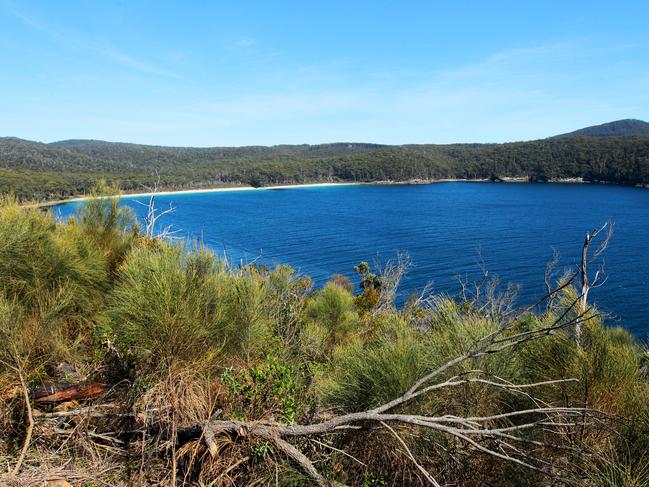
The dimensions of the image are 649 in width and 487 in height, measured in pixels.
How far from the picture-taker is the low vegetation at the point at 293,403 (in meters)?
2.79

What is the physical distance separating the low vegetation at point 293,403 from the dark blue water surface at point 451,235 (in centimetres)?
1004

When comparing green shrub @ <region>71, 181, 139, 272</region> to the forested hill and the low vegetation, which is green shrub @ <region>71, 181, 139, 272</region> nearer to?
the low vegetation

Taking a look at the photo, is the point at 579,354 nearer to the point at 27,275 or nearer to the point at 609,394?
the point at 609,394

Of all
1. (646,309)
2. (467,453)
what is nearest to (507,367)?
(467,453)

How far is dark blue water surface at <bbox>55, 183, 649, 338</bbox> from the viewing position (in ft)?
110

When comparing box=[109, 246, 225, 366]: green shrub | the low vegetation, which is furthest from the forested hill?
the low vegetation

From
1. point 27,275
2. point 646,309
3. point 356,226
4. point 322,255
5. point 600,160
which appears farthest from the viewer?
point 600,160

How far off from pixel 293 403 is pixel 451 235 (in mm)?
53640

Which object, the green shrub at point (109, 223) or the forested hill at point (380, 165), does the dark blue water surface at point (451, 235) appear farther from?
the forested hill at point (380, 165)

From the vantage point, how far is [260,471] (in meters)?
2.94

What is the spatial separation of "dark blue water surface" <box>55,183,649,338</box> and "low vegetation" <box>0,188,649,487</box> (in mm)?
10043

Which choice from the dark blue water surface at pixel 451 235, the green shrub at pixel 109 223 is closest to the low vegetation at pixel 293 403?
the green shrub at pixel 109 223

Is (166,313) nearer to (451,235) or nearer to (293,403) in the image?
(293,403)

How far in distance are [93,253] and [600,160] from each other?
14720cm
